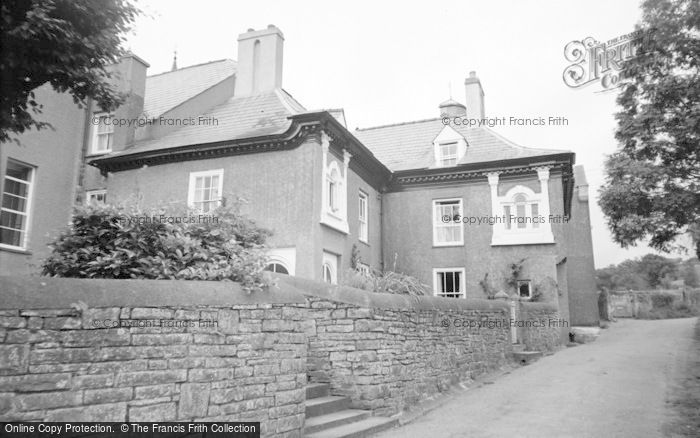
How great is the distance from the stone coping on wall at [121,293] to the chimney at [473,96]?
1833 cm

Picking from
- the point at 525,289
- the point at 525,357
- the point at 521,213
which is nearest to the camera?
the point at 525,357

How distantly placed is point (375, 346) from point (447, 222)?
508 inches

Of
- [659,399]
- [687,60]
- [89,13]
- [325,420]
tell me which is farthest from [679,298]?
[89,13]

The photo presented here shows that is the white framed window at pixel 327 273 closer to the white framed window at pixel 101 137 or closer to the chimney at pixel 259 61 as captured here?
the chimney at pixel 259 61

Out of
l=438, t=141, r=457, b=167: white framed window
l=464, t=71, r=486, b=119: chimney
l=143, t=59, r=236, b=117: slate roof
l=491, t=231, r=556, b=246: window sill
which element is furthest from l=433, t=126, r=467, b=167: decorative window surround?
l=143, t=59, r=236, b=117: slate roof

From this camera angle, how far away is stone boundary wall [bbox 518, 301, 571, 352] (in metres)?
16.9

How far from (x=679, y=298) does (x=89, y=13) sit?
1612 inches

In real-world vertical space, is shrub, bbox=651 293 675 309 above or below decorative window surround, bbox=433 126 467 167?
below

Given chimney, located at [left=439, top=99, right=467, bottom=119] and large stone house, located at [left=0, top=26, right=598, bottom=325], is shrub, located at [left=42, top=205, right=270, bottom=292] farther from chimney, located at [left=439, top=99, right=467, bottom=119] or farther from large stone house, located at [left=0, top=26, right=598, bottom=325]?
chimney, located at [left=439, top=99, right=467, bottom=119]

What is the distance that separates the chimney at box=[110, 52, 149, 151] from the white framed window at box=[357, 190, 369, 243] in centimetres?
813

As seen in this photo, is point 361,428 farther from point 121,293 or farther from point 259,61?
point 259,61

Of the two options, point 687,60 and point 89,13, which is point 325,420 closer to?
point 89,13

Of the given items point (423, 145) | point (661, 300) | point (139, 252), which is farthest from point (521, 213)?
point (661, 300)

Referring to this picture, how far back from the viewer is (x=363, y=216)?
18.9 meters
